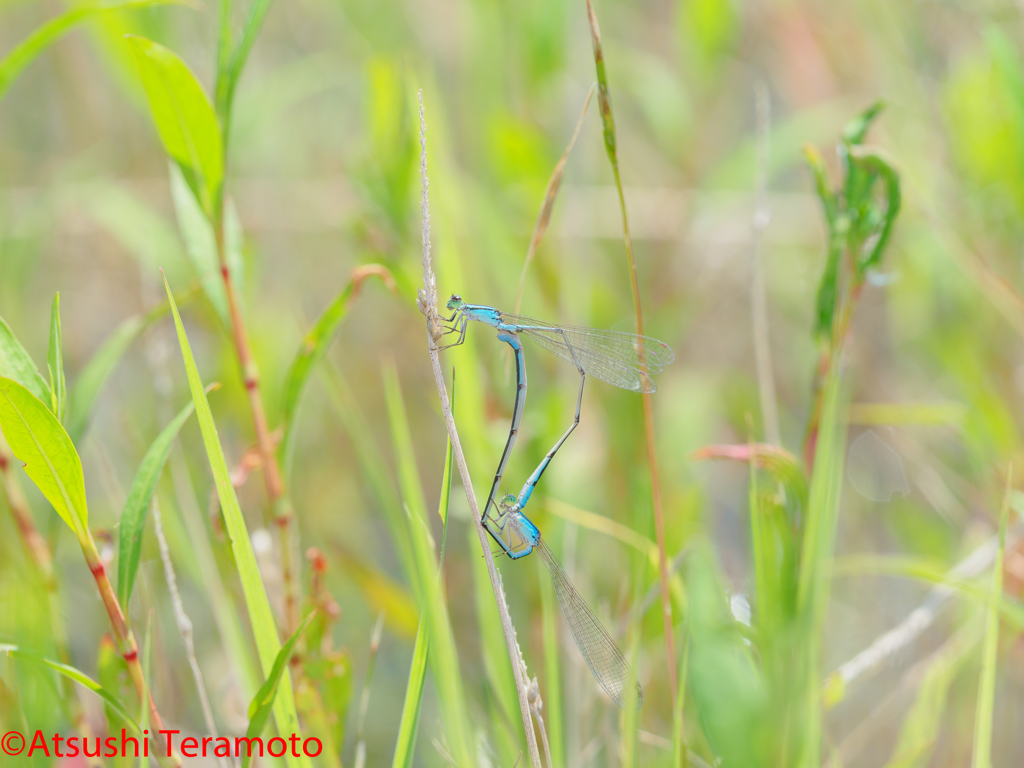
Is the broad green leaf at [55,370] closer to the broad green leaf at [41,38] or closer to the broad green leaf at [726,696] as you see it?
the broad green leaf at [41,38]

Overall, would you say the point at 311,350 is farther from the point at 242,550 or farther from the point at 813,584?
the point at 813,584

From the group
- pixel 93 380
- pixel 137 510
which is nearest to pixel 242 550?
pixel 137 510

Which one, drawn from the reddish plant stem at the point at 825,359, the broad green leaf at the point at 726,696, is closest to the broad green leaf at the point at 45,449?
the broad green leaf at the point at 726,696

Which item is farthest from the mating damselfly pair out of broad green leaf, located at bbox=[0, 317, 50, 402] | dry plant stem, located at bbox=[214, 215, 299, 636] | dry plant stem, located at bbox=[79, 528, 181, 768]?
broad green leaf, located at bbox=[0, 317, 50, 402]

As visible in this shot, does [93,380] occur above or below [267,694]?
above

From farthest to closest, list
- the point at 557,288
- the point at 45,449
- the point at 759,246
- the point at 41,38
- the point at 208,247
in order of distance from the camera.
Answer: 1. the point at 557,288
2. the point at 759,246
3. the point at 208,247
4. the point at 41,38
5. the point at 45,449
